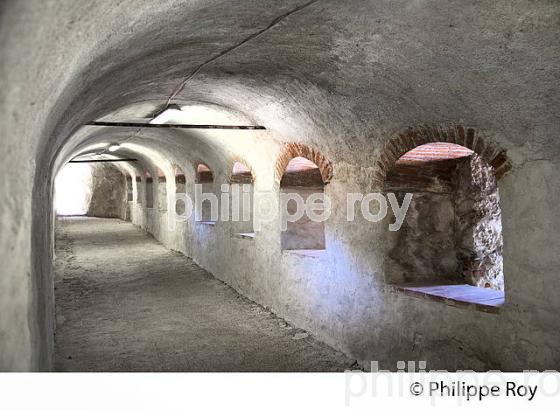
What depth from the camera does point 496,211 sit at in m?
5.33

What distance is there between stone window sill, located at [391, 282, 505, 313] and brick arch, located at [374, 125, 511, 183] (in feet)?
3.37

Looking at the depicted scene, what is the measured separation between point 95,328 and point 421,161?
4753mm

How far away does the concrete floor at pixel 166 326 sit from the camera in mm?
5340

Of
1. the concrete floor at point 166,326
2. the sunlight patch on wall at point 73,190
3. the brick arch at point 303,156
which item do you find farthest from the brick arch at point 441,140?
the sunlight patch on wall at point 73,190

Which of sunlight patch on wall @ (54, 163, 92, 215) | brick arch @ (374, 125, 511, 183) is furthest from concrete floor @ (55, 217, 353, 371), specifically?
sunlight patch on wall @ (54, 163, 92, 215)

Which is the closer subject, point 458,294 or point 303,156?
point 458,294

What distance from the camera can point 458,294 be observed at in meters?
4.32

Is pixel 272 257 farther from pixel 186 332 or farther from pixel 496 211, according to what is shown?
pixel 496 211

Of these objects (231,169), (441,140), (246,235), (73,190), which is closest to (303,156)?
(441,140)

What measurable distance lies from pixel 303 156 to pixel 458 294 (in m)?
2.70

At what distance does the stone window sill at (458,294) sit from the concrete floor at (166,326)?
1231mm

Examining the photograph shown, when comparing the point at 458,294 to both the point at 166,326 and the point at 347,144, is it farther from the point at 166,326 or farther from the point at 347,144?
the point at 166,326

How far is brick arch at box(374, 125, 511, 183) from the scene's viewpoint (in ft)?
12.3

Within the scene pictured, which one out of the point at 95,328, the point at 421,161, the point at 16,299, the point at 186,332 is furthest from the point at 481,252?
the point at 95,328
